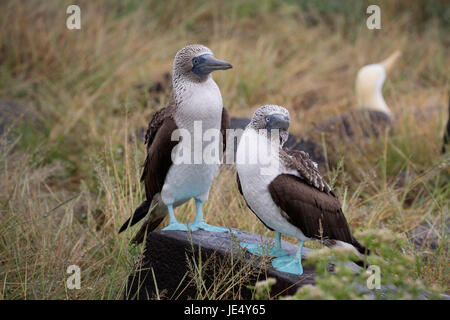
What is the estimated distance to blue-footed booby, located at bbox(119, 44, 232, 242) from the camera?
307 cm

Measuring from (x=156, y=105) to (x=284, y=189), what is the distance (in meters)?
4.03

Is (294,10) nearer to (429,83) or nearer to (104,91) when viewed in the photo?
(429,83)

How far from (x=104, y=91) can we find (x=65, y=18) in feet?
4.03

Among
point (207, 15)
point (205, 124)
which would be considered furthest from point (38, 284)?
point (207, 15)

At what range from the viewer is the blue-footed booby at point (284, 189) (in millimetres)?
2709

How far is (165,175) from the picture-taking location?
130 inches

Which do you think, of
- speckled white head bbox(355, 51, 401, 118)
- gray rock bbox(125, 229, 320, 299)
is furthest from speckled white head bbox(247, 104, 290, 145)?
speckled white head bbox(355, 51, 401, 118)

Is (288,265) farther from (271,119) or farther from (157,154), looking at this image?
(157,154)

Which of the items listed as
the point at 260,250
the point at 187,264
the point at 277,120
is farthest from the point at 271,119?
the point at 187,264

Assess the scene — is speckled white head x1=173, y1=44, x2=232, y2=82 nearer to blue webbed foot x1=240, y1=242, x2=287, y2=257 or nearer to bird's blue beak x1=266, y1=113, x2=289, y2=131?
bird's blue beak x1=266, y1=113, x2=289, y2=131

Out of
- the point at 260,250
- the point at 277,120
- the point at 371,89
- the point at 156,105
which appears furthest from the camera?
the point at 371,89

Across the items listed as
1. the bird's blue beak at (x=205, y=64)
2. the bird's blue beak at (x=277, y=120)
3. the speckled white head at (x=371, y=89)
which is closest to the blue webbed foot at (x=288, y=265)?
the bird's blue beak at (x=277, y=120)

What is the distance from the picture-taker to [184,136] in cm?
314

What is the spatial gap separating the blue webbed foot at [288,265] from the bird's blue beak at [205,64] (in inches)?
39.9
